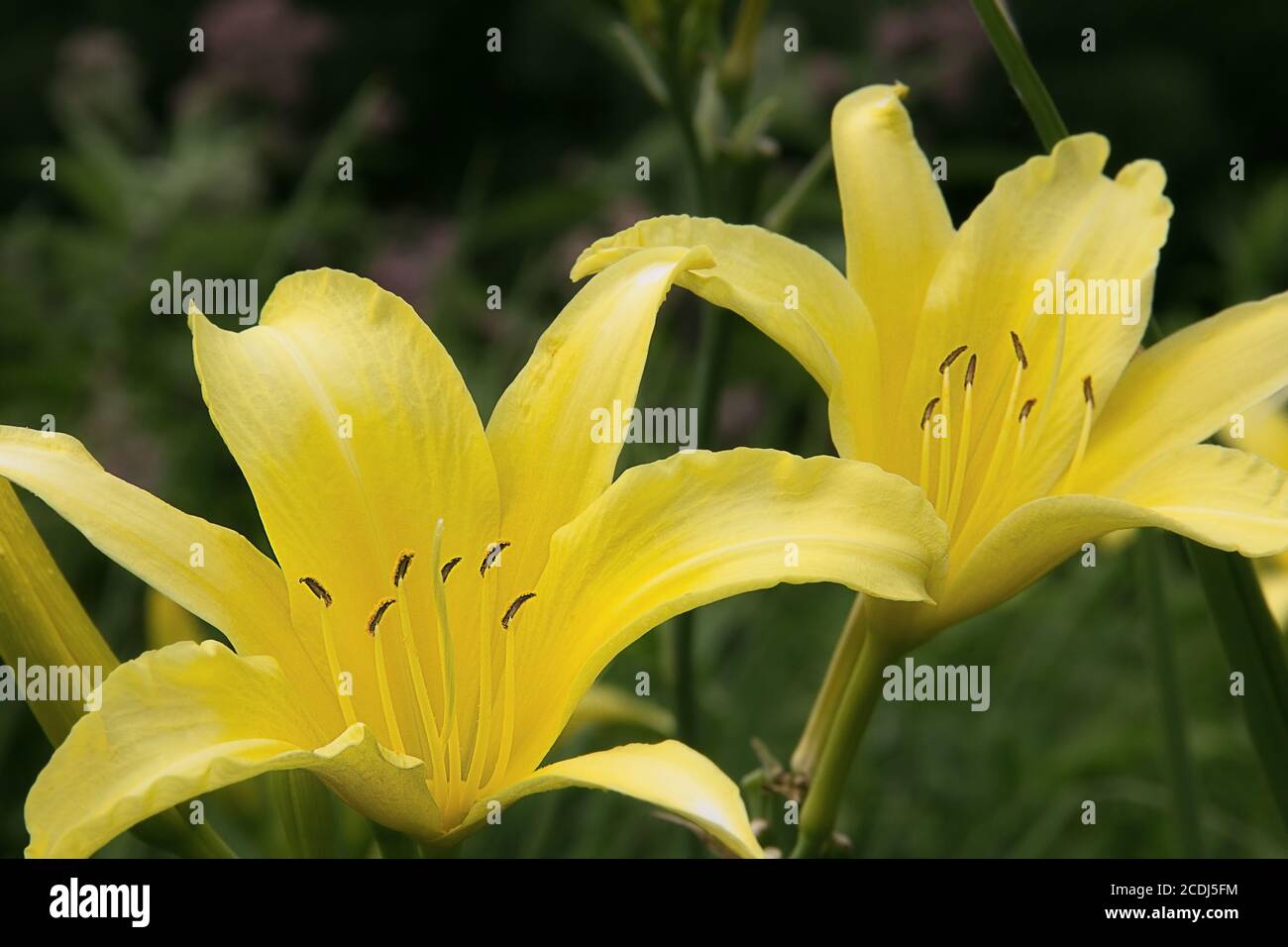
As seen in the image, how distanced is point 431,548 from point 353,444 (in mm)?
88

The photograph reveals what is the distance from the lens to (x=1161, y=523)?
31.8 inches

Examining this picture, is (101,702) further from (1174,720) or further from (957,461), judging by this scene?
(1174,720)

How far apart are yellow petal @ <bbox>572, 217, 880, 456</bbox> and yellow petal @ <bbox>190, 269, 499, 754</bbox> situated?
0.14 meters

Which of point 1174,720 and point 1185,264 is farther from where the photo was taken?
point 1185,264

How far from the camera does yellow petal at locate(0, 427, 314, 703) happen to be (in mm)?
814

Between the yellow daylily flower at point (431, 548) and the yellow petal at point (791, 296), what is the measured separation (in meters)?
0.03

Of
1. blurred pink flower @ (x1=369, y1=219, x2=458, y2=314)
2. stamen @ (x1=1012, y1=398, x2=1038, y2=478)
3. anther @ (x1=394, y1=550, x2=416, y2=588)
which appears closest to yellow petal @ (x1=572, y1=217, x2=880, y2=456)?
stamen @ (x1=1012, y1=398, x2=1038, y2=478)

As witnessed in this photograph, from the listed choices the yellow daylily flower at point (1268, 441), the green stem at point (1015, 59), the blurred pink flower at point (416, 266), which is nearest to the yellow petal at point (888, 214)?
the green stem at point (1015, 59)

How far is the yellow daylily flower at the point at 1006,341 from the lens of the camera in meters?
0.94

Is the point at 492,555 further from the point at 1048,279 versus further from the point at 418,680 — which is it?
the point at 1048,279

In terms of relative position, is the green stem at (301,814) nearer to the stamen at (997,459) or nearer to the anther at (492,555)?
the anther at (492,555)

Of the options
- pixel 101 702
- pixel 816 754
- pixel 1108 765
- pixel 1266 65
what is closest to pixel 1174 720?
pixel 816 754

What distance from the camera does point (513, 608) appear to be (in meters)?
0.90
